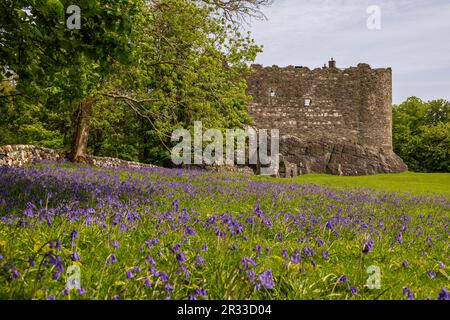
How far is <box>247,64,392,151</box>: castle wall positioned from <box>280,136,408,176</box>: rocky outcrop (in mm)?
1354

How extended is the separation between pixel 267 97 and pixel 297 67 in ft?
14.8

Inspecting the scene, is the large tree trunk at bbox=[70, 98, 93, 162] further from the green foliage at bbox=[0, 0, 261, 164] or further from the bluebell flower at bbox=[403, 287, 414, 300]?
the bluebell flower at bbox=[403, 287, 414, 300]

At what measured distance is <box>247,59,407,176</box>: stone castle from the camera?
4034 cm

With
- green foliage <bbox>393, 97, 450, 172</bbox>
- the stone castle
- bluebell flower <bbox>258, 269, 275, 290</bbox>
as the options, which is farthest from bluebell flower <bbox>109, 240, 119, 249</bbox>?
green foliage <bbox>393, 97, 450, 172</bbox>

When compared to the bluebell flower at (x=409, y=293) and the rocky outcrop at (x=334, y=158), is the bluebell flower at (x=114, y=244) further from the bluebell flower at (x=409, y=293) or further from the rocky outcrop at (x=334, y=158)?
the rocky outcrop at (x=334, y=158)

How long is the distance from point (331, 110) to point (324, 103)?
1029 mm

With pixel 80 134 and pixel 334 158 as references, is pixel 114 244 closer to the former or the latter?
pixel 80 134

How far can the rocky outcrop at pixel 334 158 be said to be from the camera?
3819 centimetres

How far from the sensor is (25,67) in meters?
7.31

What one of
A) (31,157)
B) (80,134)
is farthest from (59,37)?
(80,134)

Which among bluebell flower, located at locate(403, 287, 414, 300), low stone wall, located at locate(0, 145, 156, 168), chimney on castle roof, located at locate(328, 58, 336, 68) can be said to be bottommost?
bluebell flower, located at locate(403, 287, 414, 300)

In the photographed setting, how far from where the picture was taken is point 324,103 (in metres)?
42.1
